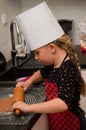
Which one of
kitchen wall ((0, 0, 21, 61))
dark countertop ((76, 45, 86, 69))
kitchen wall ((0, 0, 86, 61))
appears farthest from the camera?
kitchen wall ((0, 0, 86, 61))

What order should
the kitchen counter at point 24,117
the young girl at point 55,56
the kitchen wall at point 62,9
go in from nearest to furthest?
the kitchen counter at point 24,117 < the young girl at point 55,56 < the kitchen wall at point 62,9

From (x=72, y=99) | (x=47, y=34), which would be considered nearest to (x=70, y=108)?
(x=72, y=99)

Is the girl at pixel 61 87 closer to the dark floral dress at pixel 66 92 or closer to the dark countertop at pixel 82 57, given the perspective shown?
the dark floral dress at pixel 66 92

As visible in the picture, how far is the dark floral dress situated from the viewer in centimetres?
114

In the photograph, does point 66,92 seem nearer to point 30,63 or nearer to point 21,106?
point 21,106

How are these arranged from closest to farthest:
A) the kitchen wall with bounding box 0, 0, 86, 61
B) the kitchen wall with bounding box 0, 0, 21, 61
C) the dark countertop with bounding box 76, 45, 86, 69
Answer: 1. the dark countertop with bounding box 76, 45, 86, 69
2. the kitchen wall with bounding box 0, 0, 21, 61
3. the kitchen wall with bounding box 0, 0, 86, 61

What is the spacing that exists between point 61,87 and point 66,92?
0.10 ft

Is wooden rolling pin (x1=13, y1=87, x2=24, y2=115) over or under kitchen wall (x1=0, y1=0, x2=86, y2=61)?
under

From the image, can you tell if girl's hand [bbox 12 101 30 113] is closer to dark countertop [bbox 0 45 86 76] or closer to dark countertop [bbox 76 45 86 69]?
dark countertop [bbox 0 45 86 76]

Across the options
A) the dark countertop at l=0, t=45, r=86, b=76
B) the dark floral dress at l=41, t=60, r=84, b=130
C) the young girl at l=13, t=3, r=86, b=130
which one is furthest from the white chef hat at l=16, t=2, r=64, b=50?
the dark countertop at l=0, t=45, r=86, b=76

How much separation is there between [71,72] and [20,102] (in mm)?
240

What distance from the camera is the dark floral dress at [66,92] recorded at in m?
1.14

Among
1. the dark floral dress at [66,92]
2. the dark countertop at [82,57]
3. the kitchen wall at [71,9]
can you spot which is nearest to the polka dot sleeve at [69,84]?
the dark floral dress at [66,92]

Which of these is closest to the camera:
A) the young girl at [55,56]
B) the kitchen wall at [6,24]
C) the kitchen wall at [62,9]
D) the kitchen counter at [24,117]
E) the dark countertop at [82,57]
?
the kitchen counter at [24,117]
